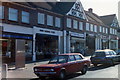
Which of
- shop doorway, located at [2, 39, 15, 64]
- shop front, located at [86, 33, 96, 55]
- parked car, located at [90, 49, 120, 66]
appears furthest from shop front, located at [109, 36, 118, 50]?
shop doorway, located at [2, 39, 15, 64]

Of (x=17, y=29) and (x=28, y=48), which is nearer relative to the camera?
(x=17, y=29)

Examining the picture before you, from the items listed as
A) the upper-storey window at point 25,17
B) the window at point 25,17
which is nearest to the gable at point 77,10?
the upper-storey window at point 25,17

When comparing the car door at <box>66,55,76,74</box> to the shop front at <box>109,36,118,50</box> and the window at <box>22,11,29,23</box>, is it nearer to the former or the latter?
the window at <box>22,11,29,23</box>

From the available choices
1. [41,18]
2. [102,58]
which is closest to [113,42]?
[41,18]

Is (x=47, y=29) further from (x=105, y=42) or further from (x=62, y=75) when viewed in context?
(x=105, y=42)

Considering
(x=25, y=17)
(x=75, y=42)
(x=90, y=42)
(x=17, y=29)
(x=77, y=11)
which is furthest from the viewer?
(x=90, y=42)

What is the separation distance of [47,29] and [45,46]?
2.44 m

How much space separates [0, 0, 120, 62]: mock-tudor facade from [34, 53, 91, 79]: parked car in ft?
16.4

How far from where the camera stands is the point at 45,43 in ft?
89.8

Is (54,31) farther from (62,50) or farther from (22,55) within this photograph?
(22,55)

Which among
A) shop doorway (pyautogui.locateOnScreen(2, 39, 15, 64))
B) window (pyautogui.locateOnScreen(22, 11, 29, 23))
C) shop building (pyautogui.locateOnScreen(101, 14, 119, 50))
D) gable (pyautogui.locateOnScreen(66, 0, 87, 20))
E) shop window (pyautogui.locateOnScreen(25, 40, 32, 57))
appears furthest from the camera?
shop building (pyautogui.locateOnScreen(101, 14, 119, 50))

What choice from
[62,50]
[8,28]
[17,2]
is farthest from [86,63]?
[62,50]

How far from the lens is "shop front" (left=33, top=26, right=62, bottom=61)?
25.1m

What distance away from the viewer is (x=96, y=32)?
40625 millimetres
